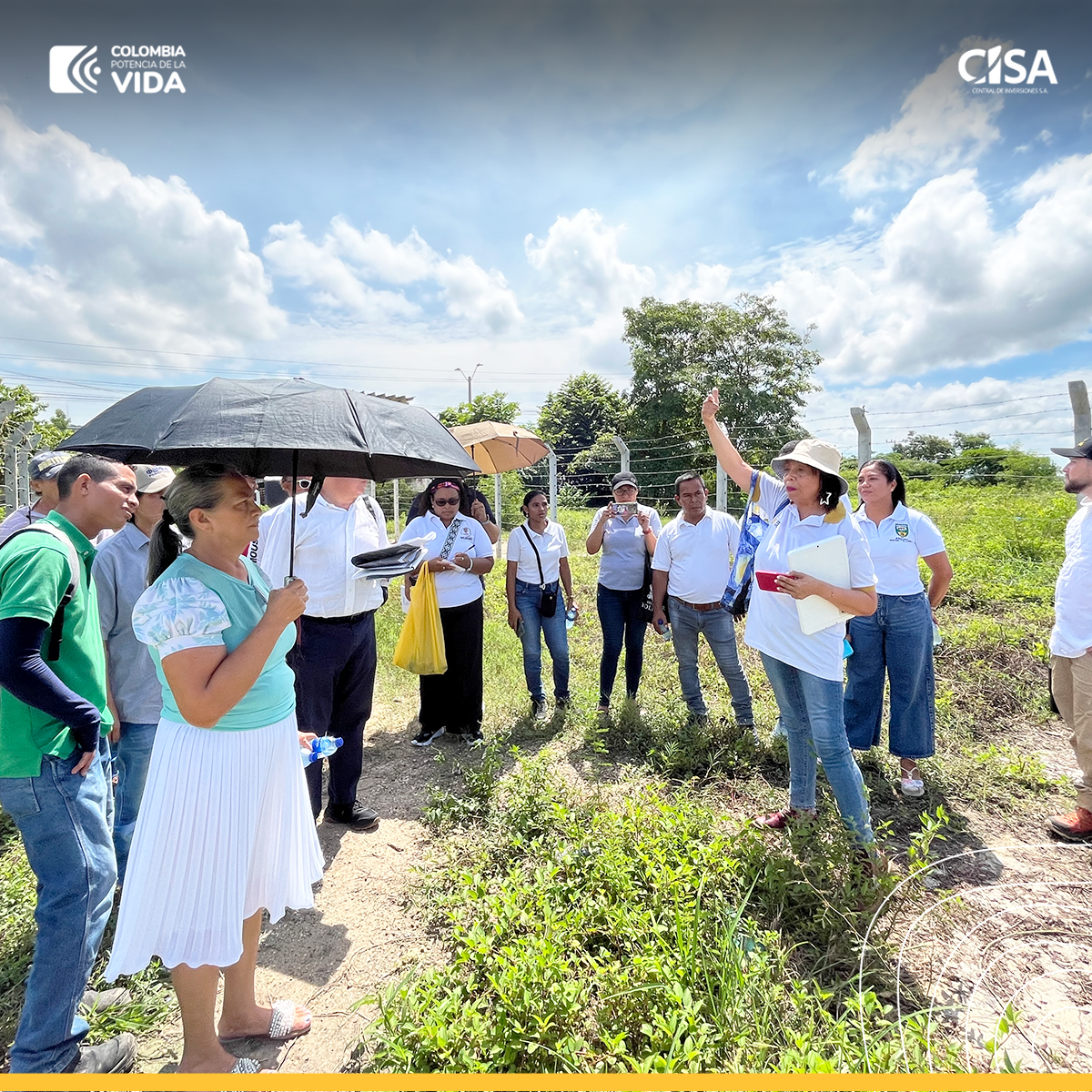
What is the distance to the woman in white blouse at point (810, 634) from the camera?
9.06 feet

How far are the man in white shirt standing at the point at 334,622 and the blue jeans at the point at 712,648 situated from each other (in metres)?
2.08

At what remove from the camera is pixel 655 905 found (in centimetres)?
234

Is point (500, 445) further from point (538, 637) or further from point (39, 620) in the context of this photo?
point (39, 620)

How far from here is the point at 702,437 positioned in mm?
22141

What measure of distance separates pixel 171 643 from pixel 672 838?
6.95 ft

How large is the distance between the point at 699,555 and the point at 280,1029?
325 cm

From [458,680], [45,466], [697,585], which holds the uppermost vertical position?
[45,466]

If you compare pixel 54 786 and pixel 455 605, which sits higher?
pixel 455 605

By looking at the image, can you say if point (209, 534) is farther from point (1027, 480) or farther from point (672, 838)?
point (1027, 480)

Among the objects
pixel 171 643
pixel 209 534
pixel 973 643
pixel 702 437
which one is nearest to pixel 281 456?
pixel 209 534

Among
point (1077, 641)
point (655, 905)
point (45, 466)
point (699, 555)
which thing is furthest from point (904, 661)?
point (45, 466)

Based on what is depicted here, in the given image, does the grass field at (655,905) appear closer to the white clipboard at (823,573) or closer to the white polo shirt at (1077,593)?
the white clipboard at (823,573)

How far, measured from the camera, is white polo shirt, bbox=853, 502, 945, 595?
138 inches

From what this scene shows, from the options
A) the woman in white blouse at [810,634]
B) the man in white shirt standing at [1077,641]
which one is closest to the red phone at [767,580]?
the woman in white blouse at [810,634]
